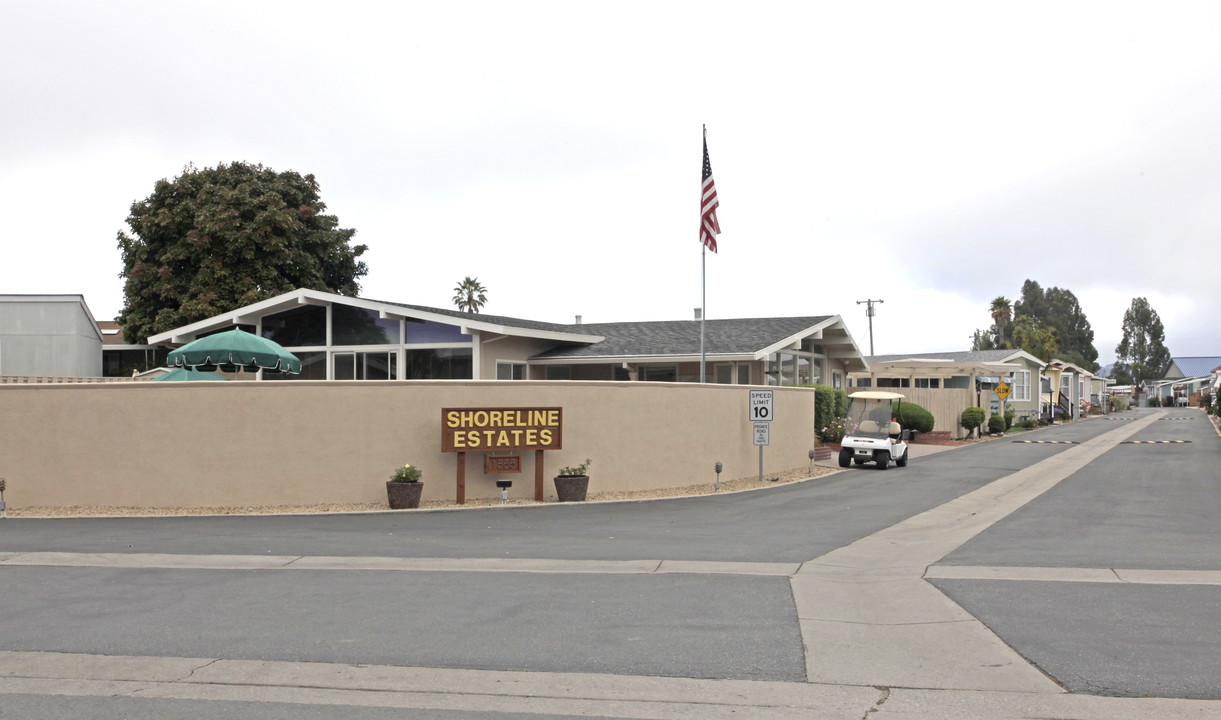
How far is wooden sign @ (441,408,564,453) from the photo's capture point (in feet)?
54.4

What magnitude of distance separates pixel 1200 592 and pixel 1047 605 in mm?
1811

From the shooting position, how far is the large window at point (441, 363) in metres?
24.8

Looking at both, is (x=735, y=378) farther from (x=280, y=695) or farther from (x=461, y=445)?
(x=280, y=695)

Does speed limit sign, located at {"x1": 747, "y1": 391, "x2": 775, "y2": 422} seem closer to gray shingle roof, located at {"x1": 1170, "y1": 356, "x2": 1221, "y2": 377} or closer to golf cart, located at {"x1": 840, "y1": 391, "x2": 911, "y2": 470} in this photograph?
golf cart, located at {"x1": 840, "y1": 391, "x2": 911, "y2": 470}

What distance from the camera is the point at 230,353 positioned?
18.4m

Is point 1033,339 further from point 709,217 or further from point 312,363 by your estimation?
point 312,363

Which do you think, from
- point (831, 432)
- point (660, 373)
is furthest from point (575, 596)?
point (831, 432)

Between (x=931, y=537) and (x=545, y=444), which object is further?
(x=545, y=444)

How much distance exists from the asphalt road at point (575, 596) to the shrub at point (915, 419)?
20047mm

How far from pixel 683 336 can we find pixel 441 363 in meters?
7.96

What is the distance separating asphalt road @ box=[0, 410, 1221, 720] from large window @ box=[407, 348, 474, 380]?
932cm

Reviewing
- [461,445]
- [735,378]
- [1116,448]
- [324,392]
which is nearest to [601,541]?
[461,445]

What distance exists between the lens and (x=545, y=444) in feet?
56.0

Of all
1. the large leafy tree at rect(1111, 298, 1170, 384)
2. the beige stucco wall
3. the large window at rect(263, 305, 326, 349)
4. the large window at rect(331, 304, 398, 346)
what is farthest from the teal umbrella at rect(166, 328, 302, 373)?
the large leafy tree at rect(1111, 298, 1170, 384)
